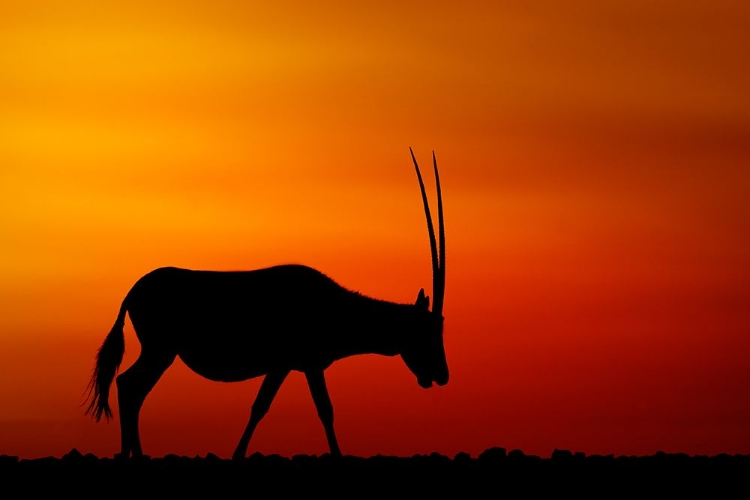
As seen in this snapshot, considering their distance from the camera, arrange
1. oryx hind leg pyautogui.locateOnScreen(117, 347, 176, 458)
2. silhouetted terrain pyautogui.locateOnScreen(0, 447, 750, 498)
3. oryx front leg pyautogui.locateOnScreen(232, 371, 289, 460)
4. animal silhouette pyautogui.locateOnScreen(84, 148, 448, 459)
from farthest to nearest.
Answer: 1. animal silhouette pyautogui.locateOnScreen(84, 148, 448, 459)
2. oryx hind leg pyautogui.locateOnScreen(117, 347, 176, 458)
3. oryx front leg pyautogui.locateOnScreen(232, 371, 289, 460)
4. silhouetted terrain pyautogui.locateOnScreen(0, 447, 750, 498)

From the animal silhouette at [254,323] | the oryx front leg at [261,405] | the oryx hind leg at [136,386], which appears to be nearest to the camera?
the oryx front leg at [261,405]

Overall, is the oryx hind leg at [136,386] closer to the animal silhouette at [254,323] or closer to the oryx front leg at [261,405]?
the animal silhouette at [254,323]

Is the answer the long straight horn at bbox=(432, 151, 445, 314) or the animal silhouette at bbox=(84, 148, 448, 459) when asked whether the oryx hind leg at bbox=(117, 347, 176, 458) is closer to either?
the animal silhouette at bbox=(84, 148, 448, 459)

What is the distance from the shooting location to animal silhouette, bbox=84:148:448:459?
854 inches

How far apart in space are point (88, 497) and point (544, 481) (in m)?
5.23

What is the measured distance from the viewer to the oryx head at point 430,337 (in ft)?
71.5

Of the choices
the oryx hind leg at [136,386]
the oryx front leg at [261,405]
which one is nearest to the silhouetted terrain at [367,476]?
the oryx front leg at [261,405]

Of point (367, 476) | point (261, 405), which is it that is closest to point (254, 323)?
point (261, 405)

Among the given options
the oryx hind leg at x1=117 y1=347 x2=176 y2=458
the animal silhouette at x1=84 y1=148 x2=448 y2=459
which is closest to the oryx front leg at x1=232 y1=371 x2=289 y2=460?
the animal silhouette at x1=84 y1=148 x2=448 y2=459

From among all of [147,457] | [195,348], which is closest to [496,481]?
[147,457]

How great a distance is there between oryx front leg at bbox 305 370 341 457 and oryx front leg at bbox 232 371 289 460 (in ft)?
1.59

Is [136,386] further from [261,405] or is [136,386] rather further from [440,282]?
[440,282]

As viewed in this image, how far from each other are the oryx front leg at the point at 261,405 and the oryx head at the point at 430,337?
2.04m

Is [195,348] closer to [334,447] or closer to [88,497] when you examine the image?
[334,447]
